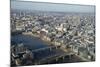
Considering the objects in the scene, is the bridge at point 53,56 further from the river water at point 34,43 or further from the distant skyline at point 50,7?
the distant skyline at point 50,7

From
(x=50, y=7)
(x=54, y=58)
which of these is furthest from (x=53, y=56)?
(x=50, y=7)

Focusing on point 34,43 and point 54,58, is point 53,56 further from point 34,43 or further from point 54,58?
point 34,43

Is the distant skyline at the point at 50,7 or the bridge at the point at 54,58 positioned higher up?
the distant skyline at the point at 50,7

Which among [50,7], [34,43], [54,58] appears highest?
[50,7]

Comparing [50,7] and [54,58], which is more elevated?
[50,7]

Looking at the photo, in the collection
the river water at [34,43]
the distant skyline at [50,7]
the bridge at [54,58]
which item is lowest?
the bridge at [54,58]

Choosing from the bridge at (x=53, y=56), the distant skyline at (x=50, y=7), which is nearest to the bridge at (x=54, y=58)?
the bridge at (x=53, y=56)

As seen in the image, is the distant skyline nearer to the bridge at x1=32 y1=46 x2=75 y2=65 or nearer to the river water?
the river water

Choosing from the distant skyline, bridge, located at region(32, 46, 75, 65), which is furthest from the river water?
the distant skyline
